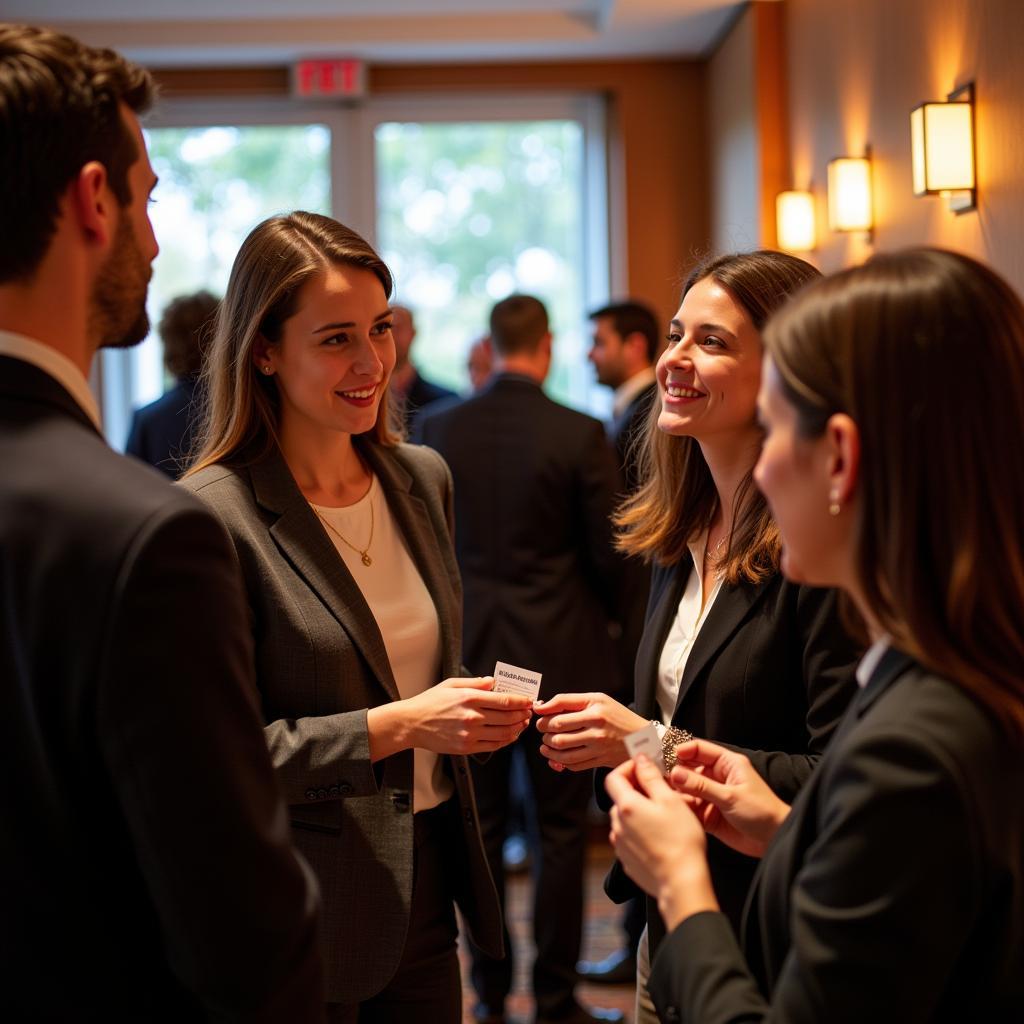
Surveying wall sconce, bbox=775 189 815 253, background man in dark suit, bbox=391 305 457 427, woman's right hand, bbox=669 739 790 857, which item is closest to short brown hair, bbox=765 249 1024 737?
woman's right hand, bbox=669 739 790 857

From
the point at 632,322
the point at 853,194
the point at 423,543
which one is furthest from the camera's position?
the point at 632,322

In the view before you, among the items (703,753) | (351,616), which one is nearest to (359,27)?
(351,616)

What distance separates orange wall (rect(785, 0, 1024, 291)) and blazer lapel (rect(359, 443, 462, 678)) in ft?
5.89

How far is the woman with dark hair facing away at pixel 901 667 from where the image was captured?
99 centimetres

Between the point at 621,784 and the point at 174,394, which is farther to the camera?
the point at 174,394

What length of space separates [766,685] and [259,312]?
0.99 meters

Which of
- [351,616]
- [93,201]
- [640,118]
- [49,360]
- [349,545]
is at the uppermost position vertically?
[640,118]

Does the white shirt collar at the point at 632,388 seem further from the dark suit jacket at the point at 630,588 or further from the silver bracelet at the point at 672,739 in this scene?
the silver bracelet at the point at 672,739

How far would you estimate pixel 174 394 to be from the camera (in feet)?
13.2

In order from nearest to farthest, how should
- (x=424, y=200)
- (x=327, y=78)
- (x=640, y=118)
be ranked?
(x=327, y=78)
(x=640, y=118)
(x=424, y=200)

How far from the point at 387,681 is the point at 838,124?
3.69m

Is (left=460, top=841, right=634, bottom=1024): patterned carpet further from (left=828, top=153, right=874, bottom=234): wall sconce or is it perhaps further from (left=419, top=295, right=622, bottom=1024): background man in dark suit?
(left=828, top=153, right=874, bottom=234): wall sconce

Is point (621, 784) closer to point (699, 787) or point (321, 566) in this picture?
point (699, 787)

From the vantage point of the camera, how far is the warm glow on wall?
4.35m
